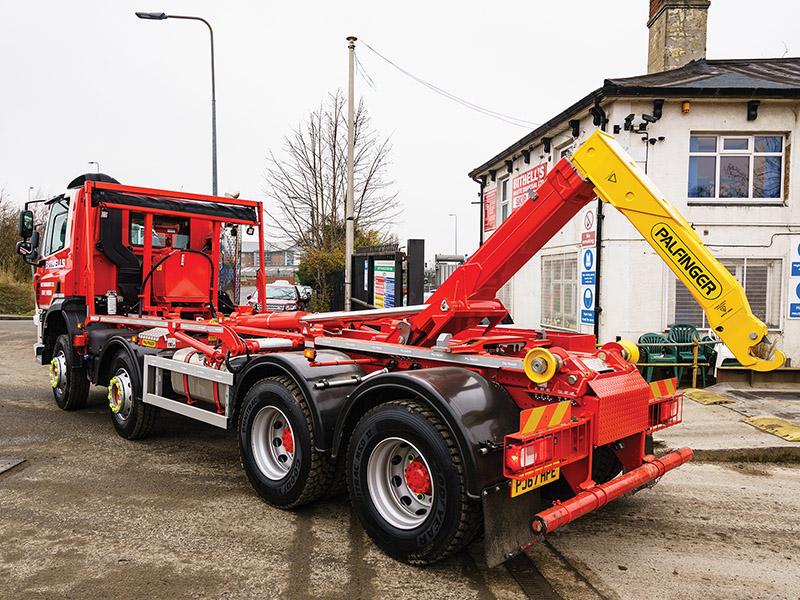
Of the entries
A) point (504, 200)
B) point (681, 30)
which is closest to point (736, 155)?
point (681, 30)

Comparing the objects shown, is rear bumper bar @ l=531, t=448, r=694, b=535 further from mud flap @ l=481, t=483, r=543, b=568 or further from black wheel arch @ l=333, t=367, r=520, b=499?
black wheel arch @ l=333, t=367, r=520, b=499

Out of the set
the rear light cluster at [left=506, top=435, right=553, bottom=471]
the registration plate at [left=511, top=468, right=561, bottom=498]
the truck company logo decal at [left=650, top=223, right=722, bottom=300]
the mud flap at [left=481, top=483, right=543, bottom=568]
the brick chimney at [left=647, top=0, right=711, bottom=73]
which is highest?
the brick chimney at [left=647, top=0, right=711, bottom=73]

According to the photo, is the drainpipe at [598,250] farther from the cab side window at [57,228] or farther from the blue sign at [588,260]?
the cab side window at [57,228]

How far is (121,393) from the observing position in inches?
276

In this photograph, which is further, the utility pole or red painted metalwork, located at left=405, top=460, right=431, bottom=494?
the utility pole

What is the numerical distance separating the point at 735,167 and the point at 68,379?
39.5ft

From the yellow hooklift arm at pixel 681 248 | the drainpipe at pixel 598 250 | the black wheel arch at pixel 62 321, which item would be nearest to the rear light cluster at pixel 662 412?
the yellow hooklift arm at pixel 681 248

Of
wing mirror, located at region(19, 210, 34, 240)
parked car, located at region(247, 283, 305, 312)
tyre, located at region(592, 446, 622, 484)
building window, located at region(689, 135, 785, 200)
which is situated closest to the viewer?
tyre, located at region(592, 446, 622, 484)

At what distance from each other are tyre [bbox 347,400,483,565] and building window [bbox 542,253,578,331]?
9765 mm

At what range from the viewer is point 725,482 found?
575 centimetres

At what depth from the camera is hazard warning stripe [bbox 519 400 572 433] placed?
3.64 metres

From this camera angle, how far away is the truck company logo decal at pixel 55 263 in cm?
834

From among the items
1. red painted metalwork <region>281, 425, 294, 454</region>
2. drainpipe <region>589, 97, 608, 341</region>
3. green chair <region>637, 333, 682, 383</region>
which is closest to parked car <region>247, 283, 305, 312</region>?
drainpipe <region>589, 97, 608, 341</region>

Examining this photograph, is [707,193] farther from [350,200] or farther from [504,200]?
[350,200]
